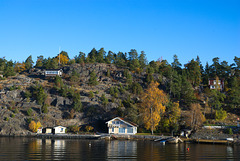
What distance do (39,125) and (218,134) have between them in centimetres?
6504

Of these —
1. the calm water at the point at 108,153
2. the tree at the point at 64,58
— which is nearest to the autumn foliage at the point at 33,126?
the calm water at the point at 108,153

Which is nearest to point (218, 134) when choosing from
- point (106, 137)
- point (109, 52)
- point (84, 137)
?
point (106, 137)

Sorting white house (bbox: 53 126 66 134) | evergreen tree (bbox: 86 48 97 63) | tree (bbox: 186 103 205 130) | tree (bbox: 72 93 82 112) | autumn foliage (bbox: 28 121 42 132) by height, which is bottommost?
white house (bbox: 53 126 66 134)

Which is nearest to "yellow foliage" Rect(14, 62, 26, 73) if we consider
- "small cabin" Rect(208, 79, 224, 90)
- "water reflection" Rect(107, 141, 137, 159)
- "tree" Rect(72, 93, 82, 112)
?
"tree" Rect(72, 93, 82, 112)

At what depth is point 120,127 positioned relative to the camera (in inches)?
3280

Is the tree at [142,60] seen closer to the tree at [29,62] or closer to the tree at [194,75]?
the tree at [194,75]

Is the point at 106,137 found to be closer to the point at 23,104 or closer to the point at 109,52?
the point at 23,104

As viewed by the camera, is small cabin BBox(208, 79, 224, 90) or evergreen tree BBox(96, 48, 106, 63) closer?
small cabin BBox(208, 79, 224, 90)

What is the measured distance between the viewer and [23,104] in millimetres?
97438

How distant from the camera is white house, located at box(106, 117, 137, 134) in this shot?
82.9 metres

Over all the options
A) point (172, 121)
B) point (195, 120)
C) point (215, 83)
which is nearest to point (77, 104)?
point (172, 121)

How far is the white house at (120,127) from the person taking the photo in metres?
82.9

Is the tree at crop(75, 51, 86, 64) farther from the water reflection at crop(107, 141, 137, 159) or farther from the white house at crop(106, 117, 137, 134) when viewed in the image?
the water reflection at crop(107, 141, 137, 159)

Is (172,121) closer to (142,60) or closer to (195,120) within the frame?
(195,120)
